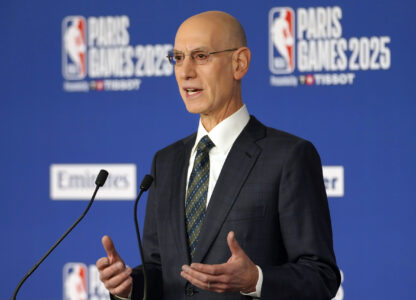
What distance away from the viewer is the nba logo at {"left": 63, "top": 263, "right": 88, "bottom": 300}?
4.07 m

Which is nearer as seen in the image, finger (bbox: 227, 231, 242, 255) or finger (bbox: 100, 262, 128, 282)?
finger (bbox: 227, 231, 242, 255)

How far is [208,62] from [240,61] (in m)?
0.12

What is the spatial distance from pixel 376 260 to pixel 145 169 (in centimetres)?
150

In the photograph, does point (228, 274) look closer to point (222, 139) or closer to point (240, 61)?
point (222, 139)

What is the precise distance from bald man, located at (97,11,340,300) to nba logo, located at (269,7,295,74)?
174 cm

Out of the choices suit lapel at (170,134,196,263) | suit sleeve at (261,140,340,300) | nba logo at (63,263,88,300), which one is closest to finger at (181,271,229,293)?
suit sleeve at (261,140,340,300)

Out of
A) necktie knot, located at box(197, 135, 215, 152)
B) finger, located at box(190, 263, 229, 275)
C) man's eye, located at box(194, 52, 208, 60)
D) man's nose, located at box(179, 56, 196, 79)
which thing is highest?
man's eye, located at box(194, 52, 208, 60)

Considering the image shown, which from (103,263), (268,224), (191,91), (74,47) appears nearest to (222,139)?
(191,91)

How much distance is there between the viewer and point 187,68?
6.24 feet

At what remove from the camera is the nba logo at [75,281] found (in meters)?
4.07

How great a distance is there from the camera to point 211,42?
1.90m

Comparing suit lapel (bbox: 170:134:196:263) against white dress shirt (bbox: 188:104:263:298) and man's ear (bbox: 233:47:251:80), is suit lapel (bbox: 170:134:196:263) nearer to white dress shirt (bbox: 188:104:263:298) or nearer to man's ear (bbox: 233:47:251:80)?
white dress shirt (bbox: 188:104:263:298)

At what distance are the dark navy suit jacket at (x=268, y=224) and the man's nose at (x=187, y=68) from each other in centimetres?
24

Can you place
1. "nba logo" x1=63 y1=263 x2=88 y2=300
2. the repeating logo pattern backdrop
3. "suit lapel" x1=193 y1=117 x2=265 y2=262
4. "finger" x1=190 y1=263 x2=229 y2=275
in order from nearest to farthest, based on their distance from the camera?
"finger" x1=190 y1=263 x2=229 y2=275 < "suit lapel" x1=193 y1=117 x2=265 y2=262 < the repeating logo pattern backdrop < "nba logo" x1=63 y1=263 x2=88 y2=300
